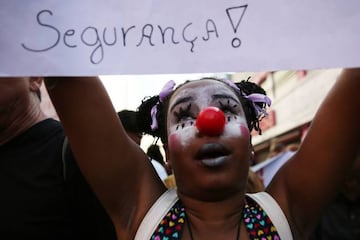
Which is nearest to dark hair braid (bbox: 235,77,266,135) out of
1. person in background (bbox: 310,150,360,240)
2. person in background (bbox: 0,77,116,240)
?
person in background (bbox: 0,77,116,240)

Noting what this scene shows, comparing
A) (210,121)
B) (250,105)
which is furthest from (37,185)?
(250,105)

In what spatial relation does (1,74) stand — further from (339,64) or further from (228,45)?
(339,64)

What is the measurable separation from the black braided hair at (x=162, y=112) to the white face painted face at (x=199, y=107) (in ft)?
0.28

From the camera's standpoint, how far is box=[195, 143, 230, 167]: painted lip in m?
1.31

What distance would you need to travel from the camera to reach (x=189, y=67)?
3.98 feet

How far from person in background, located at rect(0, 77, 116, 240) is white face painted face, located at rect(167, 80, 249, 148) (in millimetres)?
361

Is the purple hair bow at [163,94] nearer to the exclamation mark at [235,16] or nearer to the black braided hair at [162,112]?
the black braided hair at [162,112]

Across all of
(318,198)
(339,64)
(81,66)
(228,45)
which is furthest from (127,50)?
(318,198)

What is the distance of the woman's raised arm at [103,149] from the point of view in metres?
1.31

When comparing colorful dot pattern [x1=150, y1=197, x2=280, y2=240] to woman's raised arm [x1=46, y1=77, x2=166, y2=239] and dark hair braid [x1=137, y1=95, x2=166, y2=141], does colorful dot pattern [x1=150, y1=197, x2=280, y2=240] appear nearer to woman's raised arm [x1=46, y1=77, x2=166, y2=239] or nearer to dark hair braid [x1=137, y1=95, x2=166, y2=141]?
woman's raised arm [x1=46, y1=77, x2=166, y2=239]

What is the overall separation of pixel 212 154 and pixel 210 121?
127 millimetres

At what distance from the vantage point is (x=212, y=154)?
4.38 ft

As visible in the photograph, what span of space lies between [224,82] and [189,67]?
378mm

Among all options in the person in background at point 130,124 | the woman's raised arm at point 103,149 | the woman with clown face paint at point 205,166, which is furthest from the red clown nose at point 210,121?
the person in background at point 130,124
